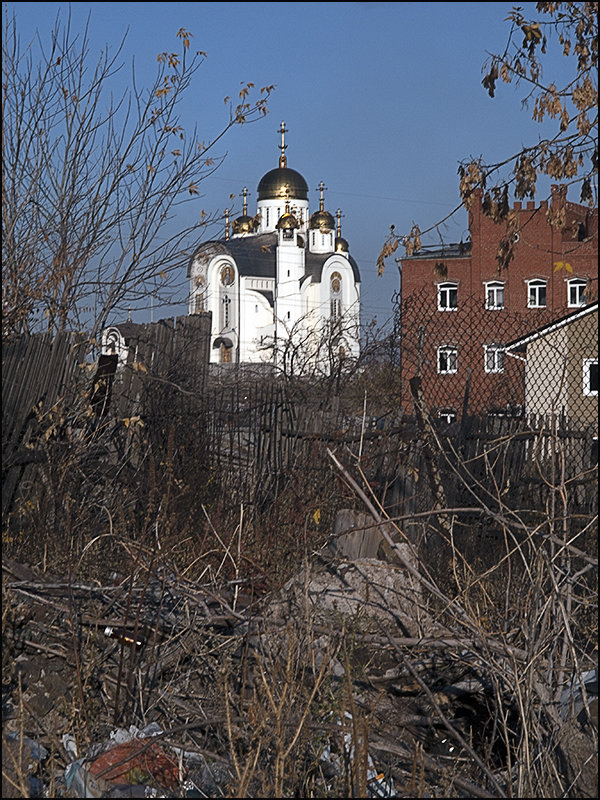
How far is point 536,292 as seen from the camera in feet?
115

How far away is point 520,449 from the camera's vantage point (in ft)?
21.4

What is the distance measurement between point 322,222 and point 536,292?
4530 cm

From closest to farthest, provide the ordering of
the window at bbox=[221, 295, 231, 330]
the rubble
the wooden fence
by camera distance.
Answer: the rubble → the wooden fence → the window at bbox=[221, 295, 231, 330]

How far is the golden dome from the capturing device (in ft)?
250

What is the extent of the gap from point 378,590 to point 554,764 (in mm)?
1785

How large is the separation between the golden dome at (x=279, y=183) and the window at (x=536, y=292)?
43.8 meters

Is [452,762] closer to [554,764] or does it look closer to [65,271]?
[554,764]

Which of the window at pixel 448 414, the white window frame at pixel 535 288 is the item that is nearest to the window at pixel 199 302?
the window at pixel 448 414

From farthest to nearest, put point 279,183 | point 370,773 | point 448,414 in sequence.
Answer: point 279,183 → point 448,414 → point 370,773

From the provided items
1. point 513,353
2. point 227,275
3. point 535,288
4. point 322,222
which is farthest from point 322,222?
point 513,353

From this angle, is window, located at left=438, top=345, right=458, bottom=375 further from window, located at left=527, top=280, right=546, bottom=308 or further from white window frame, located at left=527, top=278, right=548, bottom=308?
window, located at left=527, top=280, right=546, bottom=308

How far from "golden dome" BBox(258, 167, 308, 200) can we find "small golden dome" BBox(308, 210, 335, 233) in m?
2.14

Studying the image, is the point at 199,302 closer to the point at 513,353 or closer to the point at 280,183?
the point at 513,353

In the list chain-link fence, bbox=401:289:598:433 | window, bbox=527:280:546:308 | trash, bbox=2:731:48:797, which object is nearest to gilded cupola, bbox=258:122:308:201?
window, bbox=527:280:546:308
